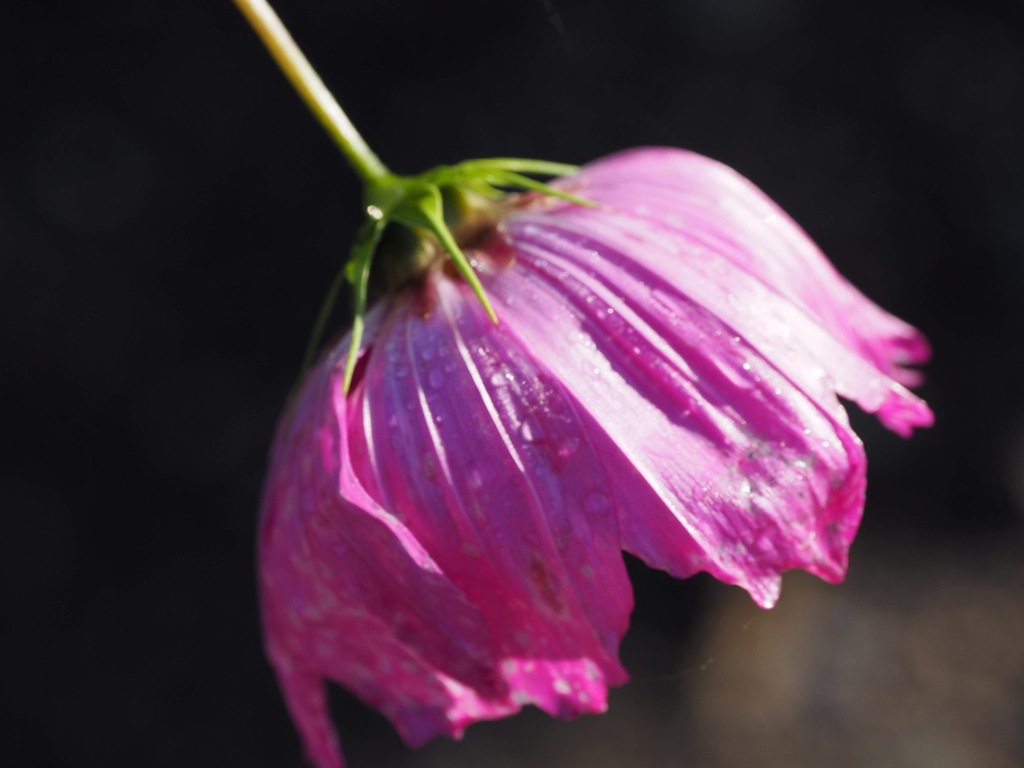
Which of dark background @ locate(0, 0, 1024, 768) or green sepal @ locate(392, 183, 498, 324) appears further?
dark background @ locate(0, 0, 1024, 768)

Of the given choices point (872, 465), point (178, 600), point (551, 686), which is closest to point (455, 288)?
point (551, 686)

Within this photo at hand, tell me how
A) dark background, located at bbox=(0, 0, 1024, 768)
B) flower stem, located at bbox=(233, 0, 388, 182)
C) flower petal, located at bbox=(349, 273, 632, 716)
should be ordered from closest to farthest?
1. flower petal, located at bbox=(349, 273, 632, 716)
2. flower stem, located at bbox=(233, 0, 388, 182)
3. dark background, located at bbox=(0, 0, 1024, 768)

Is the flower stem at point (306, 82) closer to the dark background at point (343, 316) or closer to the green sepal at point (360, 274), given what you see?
the green sepal at point (360, 274)

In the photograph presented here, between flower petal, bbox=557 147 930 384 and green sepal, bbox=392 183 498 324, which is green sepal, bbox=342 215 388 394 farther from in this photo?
flower petal, bbox=557 147 930 384

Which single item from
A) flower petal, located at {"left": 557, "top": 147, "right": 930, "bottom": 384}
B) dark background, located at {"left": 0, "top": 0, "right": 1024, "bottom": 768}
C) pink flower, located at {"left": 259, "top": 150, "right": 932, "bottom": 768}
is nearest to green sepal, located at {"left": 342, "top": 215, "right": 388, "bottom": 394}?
pink flower, located at {"left": 259, "top": 150, "right": 932, "bottom": 768}

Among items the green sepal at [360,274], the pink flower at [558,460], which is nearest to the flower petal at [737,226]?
the pink flower at [558,460]

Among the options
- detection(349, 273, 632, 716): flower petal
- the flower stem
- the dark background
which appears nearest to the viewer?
detection(349, 273, 632, 716): flower petal
